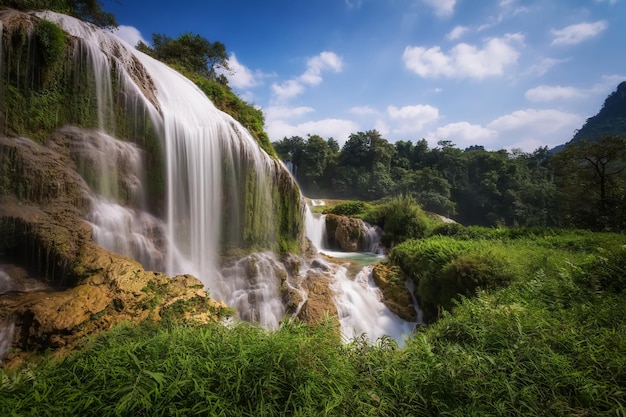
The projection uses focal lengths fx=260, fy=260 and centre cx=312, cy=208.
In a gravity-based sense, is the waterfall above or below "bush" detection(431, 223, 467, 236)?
above

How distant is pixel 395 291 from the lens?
8484mm

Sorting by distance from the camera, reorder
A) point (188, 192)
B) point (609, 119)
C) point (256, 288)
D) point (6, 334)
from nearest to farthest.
Answer: point (6, 334)
point (188, 192)
point (256, 288)
point (609, 119)

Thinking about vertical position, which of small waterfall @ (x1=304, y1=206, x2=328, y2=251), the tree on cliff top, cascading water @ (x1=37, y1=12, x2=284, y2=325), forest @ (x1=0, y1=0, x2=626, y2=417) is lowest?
small waterfall @ (x1=304, y1=206, x2=328, y2=251)

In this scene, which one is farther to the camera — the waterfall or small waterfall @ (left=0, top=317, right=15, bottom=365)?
the waterfall

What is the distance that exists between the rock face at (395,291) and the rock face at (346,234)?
6.68 meters

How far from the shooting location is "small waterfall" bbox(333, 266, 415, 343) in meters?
7.26

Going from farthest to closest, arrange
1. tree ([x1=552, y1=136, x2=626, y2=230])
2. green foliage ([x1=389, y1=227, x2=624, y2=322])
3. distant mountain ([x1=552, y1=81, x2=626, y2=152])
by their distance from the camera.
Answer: distant mountain ([x1=552, y1=81, x2=626, y2=152])
tree ([x1=552, y1=136, x2=626, y2=230])
green foliage ([x1=389, y1=227, x2=624, y2=322])

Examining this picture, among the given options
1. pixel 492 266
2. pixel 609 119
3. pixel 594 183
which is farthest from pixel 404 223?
pixel 609 119

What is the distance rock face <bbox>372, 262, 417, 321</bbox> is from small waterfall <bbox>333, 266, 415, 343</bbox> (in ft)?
0.56

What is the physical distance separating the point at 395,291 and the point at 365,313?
1.38m

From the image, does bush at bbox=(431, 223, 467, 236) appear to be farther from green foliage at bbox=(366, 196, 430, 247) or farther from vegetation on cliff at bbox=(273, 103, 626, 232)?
vegetation on cliff at bbox=(273, 103, 626, 232)

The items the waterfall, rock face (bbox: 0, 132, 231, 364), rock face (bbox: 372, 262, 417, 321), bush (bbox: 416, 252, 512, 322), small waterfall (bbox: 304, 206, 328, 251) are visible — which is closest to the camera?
rock face (bbox: 0, 132, 231, 364)

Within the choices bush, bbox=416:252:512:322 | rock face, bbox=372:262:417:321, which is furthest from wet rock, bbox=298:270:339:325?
bush, bbox=416:252:512:322

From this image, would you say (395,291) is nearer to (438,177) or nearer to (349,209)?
(349,209)
